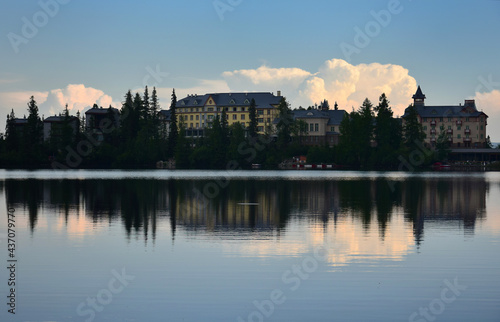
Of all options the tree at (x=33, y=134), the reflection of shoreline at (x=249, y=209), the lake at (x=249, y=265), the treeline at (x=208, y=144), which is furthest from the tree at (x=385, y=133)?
the lake at (x=249, y=265)

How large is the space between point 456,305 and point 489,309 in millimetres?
825

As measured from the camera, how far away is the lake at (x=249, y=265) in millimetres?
15656

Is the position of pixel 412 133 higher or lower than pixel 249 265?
higher

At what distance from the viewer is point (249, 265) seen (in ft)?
68.3

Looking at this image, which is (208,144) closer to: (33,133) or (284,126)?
(284,126)

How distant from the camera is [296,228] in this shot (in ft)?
100

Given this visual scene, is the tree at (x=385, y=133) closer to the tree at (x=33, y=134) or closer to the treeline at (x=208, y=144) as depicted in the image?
the treeline at (x=208, y=144)

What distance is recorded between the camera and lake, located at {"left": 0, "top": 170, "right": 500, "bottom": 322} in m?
15.7

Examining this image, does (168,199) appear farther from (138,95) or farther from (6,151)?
(138,95)

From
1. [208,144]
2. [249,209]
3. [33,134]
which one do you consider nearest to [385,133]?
[208,144]

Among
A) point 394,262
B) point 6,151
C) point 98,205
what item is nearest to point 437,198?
point 98,205

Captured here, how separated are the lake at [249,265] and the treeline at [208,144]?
124m

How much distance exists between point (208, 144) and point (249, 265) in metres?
→ 163

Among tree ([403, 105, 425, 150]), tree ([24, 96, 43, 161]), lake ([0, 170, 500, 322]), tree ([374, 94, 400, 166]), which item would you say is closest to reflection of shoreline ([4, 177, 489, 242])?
lake ([0, 170, 500, 322])
